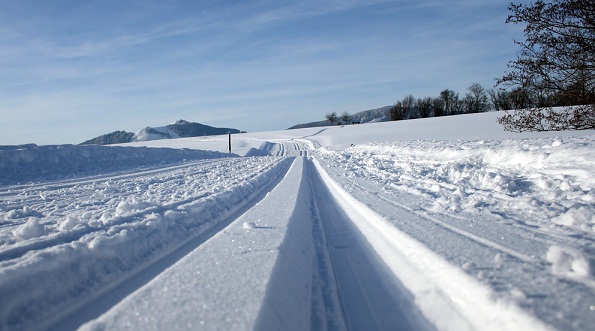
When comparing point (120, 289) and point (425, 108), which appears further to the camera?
point (425, 108)

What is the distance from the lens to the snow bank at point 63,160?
13530 mm

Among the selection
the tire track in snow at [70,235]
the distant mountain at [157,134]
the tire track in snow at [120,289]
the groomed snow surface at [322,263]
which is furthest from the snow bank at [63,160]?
the distant mountain at [157,134]

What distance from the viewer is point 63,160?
16.0 meters

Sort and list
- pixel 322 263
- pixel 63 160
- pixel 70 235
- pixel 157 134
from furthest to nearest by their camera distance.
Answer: pixel 157 134 → pixel 63 160 → pixel 70 235 → pixel 322 263

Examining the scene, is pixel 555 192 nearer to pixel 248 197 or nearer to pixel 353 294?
pixel 353 294

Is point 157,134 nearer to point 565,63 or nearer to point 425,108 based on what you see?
point 425,108

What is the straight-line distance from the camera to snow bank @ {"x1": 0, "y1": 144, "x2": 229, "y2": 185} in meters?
13.5

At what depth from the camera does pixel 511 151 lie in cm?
848

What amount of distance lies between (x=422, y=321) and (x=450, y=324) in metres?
0.18

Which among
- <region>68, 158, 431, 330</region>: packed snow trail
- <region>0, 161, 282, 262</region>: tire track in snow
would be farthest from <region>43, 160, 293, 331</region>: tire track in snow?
<region>0, 161, 282, 262</region>: tire track in snow

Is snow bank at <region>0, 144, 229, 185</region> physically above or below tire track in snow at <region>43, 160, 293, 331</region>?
above

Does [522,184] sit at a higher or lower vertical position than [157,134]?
lower

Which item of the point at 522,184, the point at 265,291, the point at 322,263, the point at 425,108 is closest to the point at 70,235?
the point at 265,291

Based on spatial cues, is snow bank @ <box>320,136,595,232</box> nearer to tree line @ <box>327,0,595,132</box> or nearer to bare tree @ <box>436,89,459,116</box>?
tree line @ <box>327,0,595,132</box>
